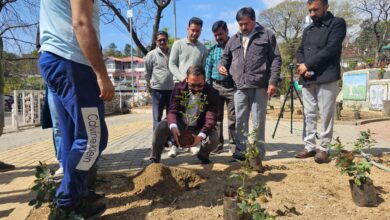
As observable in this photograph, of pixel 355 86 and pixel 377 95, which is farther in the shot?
pixel 355 86

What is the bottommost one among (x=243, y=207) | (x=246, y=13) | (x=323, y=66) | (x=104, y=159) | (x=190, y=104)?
(x=104, y=159)

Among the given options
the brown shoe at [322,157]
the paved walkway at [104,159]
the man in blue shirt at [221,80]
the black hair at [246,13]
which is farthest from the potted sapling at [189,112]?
the brown shoe at [322,157]

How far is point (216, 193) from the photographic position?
10.6 ft

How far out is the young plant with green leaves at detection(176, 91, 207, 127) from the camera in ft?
12.5

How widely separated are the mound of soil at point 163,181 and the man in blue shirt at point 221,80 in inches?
61.5

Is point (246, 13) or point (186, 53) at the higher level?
point (246, 13)


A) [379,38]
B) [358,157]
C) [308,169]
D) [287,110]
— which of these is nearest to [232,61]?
[308,169]

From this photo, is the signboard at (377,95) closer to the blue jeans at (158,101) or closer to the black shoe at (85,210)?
the blue jeans at (158,101)

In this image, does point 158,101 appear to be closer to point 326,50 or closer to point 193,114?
point 193,114

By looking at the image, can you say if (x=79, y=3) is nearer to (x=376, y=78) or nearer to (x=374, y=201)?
(x=374, y=201)

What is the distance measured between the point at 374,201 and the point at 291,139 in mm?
4421

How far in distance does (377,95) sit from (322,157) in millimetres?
12326

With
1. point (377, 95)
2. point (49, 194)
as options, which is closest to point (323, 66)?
point (49, 194)

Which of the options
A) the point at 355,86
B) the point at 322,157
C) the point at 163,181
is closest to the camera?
the point at 163,181
